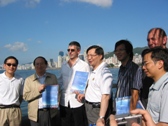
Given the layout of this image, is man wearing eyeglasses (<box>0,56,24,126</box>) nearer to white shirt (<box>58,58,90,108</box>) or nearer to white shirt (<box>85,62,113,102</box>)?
white shirt (<box>58,58,90,108</box>)

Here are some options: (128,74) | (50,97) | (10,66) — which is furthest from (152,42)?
(10,66)

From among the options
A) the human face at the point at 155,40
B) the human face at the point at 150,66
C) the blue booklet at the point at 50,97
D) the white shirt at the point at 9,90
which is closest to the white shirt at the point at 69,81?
the blue booklet at the point at 50,97

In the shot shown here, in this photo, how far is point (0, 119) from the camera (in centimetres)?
321

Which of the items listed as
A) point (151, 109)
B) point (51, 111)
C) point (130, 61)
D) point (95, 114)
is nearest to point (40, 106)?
point (51, 111)

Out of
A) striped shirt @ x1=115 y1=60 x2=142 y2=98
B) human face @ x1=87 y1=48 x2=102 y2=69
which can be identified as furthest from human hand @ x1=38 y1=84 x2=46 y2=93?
striped shirt @ x1=115 y1=60 x2=142 y2=98

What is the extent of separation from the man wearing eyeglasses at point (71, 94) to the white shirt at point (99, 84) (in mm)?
494

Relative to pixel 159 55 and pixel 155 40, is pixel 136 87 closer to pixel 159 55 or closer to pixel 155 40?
pixel 155 40

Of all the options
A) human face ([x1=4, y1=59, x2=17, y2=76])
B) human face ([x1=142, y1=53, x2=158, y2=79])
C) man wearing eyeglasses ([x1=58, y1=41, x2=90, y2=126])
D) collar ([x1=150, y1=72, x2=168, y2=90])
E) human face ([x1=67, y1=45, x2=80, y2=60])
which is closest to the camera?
collar ([x1=150, y1=72, x2=168, y2=90])

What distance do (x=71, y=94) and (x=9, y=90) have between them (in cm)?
108

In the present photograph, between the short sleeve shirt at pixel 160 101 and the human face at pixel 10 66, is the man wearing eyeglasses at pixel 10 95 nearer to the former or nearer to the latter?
the human face at pixel 10 66

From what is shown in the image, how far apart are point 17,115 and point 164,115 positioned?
261 cm

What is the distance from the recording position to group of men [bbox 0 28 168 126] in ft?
9.18

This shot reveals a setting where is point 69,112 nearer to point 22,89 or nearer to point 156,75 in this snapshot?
point 22,89

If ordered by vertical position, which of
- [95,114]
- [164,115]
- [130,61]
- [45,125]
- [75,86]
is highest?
[130,61]
